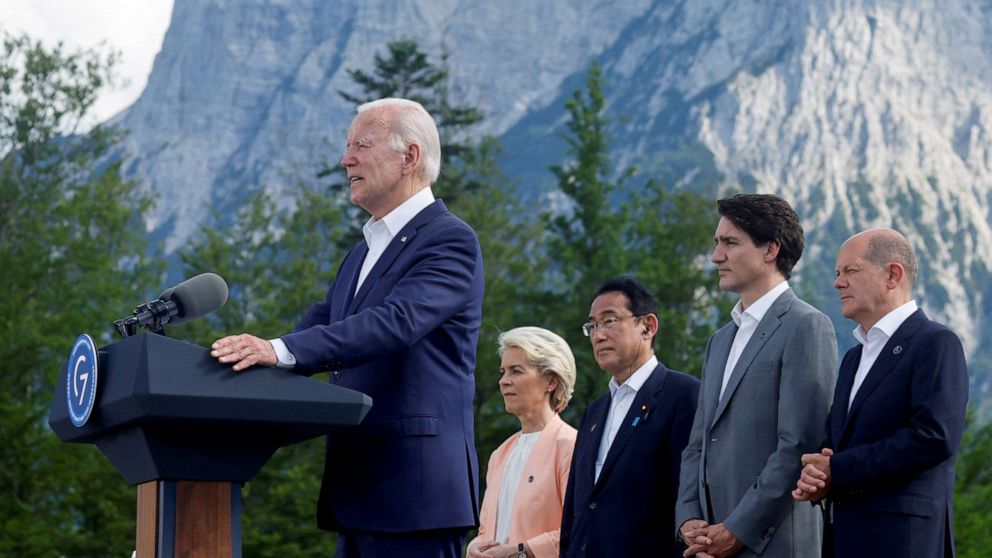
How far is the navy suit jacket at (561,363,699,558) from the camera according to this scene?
536 cm

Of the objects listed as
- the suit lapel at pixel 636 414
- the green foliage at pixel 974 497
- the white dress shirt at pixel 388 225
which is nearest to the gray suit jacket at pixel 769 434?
the suit lapel at pixel 636 414

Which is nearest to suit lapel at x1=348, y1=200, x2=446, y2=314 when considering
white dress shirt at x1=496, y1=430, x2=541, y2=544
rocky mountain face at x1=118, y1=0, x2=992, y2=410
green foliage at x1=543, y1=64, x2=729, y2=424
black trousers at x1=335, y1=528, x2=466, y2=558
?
black trousers at x1=335, y1=528, x2=466, y2=558

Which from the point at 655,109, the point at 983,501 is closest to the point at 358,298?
the point at 983,501

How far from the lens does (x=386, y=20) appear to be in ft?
522

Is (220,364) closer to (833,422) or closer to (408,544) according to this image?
(408,544)

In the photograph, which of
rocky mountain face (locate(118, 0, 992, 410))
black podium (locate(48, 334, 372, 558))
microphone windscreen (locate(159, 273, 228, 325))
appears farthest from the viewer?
rocky mountain face (locate(118, 0, 992, 410))

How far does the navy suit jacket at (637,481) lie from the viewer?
5.36 m

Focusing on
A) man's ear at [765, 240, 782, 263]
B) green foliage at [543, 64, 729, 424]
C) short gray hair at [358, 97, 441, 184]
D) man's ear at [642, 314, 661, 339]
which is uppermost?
green foliage at [543, 64, 729, 424]

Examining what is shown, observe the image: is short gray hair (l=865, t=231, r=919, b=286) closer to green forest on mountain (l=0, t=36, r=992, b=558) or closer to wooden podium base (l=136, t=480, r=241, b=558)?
wooden podium base (l=136, t=480, r=241, b=558)

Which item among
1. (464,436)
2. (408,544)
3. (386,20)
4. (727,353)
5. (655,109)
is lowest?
(408,544)

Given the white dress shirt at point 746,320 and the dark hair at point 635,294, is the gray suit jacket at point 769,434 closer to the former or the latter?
the white dress shirt at point 746,320

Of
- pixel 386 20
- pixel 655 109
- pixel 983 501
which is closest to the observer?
pixel 983 501

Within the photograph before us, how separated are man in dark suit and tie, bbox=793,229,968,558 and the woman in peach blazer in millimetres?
1699

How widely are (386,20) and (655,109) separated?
35.5 metres
